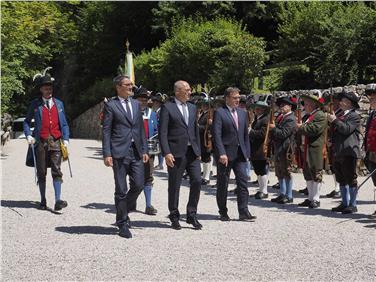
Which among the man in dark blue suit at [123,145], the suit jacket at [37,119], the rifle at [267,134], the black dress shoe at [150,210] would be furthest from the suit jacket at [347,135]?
the suit jacket at [37,119]

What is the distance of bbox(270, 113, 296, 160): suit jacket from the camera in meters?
9.99

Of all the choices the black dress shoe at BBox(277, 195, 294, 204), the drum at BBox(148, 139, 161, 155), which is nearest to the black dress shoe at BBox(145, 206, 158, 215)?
the drum at BBox(148, 139, 161, 155)

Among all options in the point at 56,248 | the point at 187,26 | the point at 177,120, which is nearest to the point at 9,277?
the point at 56,248

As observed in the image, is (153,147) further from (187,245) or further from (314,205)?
(187,245)

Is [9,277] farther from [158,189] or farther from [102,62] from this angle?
[102,62]

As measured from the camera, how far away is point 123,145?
7391 millimetres

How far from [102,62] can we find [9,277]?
37595 millimetres

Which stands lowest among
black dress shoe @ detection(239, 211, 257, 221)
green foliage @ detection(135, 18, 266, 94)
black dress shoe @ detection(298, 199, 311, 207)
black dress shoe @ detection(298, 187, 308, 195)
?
black dress shoe @ detection(298, 187, 308, 195)

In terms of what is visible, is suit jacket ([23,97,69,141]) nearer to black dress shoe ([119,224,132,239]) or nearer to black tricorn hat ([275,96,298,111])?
black dress shoe ([119,224,132,239])

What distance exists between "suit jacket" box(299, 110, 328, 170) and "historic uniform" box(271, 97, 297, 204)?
1.31ft

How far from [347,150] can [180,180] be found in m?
2.76

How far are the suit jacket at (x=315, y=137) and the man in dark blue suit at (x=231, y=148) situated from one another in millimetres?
1500

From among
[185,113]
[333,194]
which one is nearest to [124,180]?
[185,113]

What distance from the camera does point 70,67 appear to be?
46.2m
